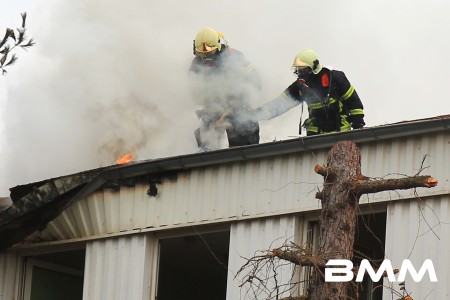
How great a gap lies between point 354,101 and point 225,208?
235 cm

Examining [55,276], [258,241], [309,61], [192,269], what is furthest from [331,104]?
[55,276]

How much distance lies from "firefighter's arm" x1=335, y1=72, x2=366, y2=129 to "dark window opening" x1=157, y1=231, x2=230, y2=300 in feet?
6.24

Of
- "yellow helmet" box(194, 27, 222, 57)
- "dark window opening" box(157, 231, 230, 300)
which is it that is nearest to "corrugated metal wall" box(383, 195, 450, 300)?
"dark window opening" box(157, 231, 230, 300)

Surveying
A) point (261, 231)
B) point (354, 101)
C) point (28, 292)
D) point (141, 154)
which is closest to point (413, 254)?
point (261, 231)

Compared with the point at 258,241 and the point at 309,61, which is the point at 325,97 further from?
the point at 258,241

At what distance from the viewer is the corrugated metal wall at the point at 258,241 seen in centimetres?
1335

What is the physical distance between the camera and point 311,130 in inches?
613

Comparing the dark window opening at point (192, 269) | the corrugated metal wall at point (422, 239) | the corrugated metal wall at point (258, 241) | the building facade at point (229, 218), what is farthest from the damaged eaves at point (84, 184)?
the corrugated metal wall at point (422, 239)

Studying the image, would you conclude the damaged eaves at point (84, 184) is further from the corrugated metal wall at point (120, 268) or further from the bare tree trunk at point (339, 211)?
the bare tree trunk at point (339, 211)

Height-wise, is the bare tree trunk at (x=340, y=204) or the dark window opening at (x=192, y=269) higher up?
the dark window opening at (x=192, y=269)

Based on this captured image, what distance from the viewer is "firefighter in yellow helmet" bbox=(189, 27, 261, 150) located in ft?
55.4

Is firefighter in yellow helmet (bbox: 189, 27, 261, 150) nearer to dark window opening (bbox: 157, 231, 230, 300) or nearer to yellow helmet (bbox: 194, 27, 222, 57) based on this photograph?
yellow helmet (bbox: 194, 27, 222, 57)

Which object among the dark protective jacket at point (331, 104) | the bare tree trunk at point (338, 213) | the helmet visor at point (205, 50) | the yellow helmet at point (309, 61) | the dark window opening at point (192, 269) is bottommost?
the bare tree trunk at point (338, 213)

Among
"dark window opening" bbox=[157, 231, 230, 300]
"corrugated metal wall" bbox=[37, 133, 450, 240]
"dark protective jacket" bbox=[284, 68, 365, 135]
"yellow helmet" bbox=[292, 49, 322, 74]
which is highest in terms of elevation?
"yellow helmet" bbox=[292, 49, 322, 74]
